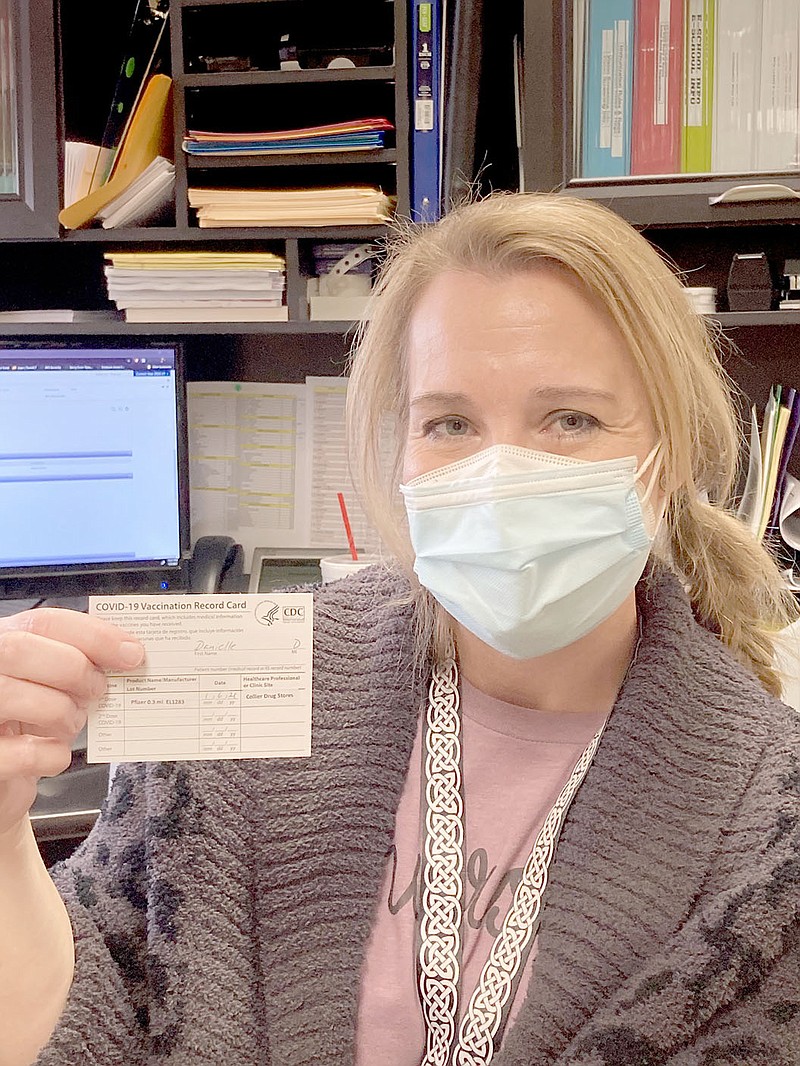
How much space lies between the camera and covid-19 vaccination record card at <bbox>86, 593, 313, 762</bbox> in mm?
658

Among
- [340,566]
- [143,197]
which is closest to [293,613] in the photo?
[340,566]

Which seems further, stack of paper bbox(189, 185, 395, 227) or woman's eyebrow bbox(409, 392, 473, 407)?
stack of paper bbox(189, 185, 395, 227)

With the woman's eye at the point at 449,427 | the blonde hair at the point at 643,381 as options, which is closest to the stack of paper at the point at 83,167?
the blonde hair at the point at 643,381

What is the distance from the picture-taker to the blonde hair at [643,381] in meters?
0.86

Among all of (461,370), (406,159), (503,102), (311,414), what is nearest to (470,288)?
(461,370)

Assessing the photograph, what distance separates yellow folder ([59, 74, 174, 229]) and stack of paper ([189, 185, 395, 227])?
109 mm

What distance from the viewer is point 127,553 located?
1.56 meters

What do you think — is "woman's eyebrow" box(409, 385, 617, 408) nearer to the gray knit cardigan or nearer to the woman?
the woman

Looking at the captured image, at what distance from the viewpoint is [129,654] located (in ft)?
2.11

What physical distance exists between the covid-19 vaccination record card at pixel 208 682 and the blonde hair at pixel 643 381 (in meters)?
0.29

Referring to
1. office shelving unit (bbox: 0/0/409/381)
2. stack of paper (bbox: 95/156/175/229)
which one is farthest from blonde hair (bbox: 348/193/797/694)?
stack of paper (bbox: 95/156/175/229)

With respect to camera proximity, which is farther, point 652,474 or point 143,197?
point 143,197

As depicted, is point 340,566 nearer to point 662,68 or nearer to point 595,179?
point 595,179

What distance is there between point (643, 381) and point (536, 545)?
0.62 ft
